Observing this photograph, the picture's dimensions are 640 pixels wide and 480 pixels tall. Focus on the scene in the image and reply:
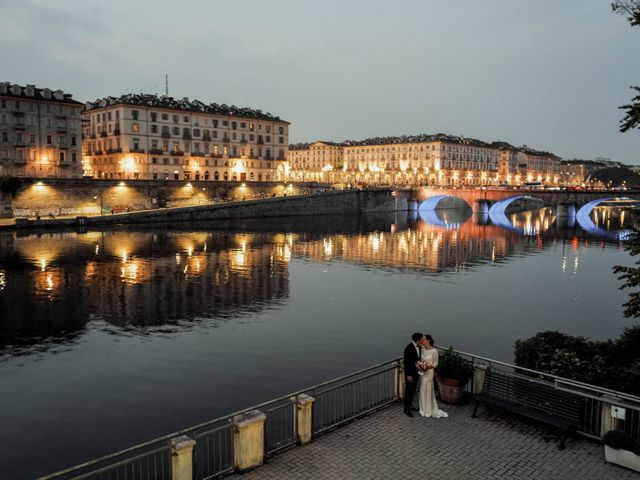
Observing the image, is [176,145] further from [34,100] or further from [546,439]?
[546,439]

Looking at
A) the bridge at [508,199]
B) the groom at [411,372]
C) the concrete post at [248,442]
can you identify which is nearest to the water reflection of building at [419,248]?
the bridge at [508,199]

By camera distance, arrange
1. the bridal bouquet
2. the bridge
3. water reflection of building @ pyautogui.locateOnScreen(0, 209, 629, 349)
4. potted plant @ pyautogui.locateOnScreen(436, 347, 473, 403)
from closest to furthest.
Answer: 1. the bridal bouquet
2. potted plant @ pyautogui.locateOnScreen(436, 347, 473, 403)
3. water reflection of building @ pyautogui.locateOnScreen(0, 209, 629, 349)
4. the bridge

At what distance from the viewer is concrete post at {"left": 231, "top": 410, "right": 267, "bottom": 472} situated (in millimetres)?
10867

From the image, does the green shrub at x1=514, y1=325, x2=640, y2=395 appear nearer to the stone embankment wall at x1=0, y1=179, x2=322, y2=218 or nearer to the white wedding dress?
the white wedding dress

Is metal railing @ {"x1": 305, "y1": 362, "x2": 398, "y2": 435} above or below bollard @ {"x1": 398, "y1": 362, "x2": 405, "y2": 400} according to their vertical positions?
below

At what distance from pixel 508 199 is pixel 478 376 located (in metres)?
121

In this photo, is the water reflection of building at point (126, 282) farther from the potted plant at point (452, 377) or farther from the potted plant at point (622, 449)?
the potted plant at point (622, 449)

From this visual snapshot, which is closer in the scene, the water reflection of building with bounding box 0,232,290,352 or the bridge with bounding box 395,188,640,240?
the water reflection of building with bounding box 0,232,290,352

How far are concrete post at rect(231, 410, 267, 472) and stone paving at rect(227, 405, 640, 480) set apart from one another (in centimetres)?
21

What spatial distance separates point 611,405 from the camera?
1162cm

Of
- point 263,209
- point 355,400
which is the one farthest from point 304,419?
point 263,209

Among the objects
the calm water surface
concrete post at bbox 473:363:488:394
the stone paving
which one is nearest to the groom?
the stone paving

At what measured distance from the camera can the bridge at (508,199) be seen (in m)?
113

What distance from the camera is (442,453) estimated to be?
11523 millimetres
